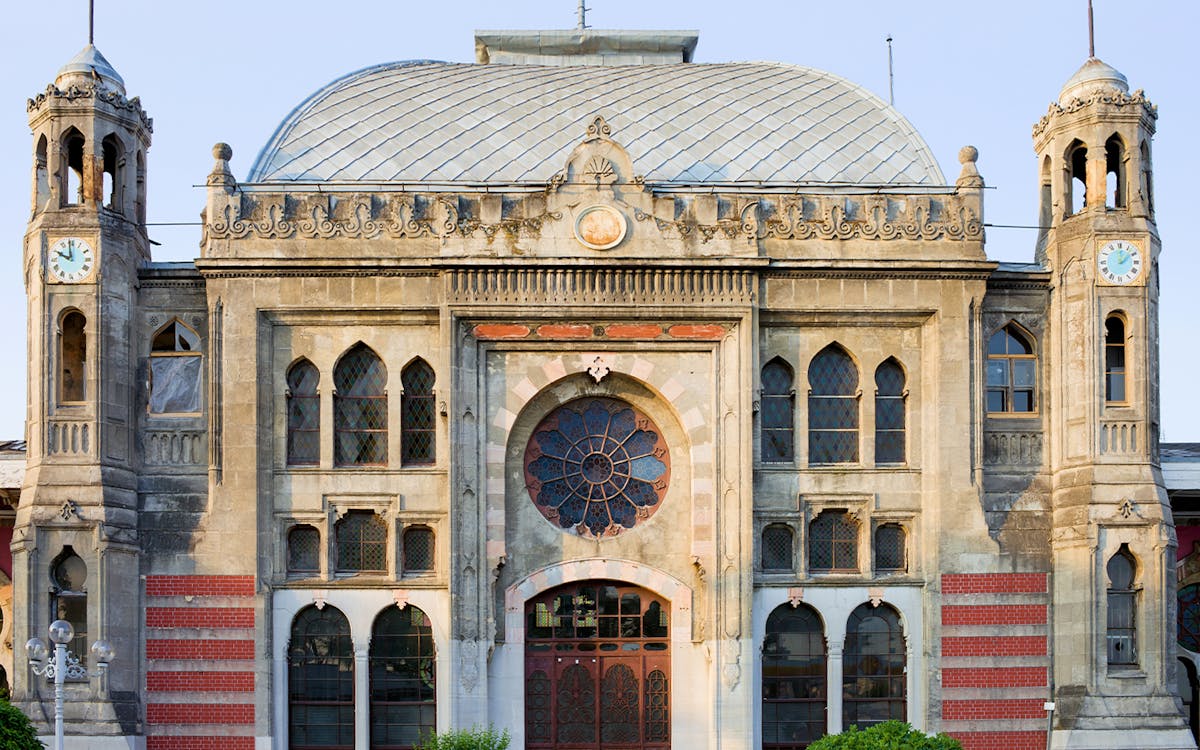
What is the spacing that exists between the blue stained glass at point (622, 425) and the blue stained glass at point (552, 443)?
3.18 ft

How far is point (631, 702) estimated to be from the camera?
35.5 metres

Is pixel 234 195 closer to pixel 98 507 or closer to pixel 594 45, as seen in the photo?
pixel 98 507

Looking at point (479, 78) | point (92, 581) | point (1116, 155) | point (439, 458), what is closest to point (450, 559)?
point (439, 458)

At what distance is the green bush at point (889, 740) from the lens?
96.0 ft

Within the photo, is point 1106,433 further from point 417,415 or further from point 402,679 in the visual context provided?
point 402,679

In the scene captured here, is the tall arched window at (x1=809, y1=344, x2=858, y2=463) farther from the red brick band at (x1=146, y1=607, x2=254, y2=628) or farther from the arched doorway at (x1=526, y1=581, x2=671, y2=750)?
the red brick band at (x1=146, y1=607, x2=254, y2=628)

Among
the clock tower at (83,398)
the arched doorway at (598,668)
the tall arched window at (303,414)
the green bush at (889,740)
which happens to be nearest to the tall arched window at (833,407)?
the arched doorway at (598,668)

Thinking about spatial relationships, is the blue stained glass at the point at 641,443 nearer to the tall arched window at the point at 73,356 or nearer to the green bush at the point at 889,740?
the green bush at the point at 889,740

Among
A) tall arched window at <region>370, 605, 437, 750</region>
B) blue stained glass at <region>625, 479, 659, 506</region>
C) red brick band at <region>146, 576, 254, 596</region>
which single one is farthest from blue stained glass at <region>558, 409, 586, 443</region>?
red brick band at <region>146, 576, 254, 596</region>

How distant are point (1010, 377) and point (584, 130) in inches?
427

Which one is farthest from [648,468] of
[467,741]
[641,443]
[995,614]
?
[995,614]

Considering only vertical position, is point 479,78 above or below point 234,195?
above

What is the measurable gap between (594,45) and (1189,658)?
21.0 meters

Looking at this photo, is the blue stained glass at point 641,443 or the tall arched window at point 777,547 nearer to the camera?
the tall arched window at point 777,547
